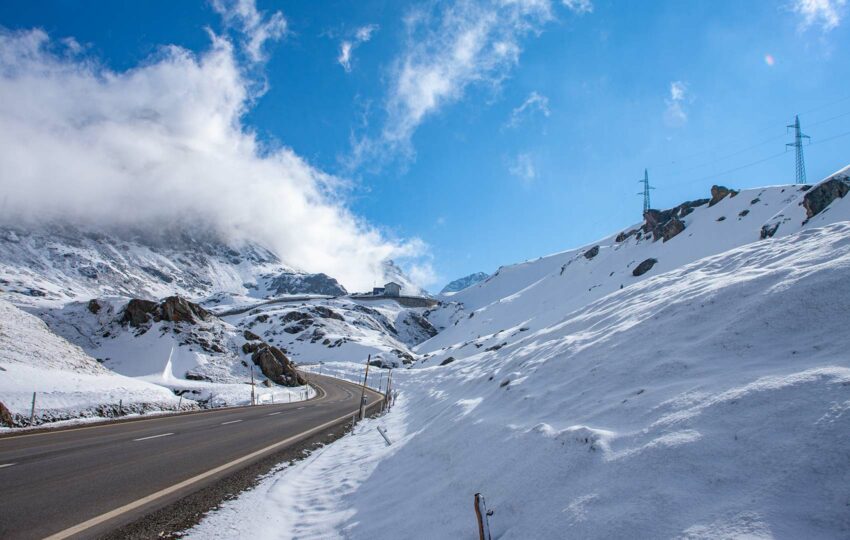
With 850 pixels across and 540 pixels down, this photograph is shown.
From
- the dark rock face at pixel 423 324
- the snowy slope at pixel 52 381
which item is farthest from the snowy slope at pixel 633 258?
the dark rock face at pixel 423 324

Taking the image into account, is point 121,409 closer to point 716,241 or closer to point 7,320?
point 7,320

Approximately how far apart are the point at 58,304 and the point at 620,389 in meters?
51.5

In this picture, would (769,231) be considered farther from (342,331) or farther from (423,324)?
(423,324)

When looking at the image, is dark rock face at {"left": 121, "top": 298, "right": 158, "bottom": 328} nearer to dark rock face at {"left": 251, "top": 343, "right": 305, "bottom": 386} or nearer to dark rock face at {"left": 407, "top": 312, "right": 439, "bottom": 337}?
dark rock face at {"left": 251, "top": 343, "right": 305, "bottom": 386}

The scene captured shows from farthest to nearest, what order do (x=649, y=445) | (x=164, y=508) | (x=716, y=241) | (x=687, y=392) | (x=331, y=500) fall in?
(x=716, y=241) < (x=331, y=500) < (x=164, y=508) < (x=687, y=392) < (x=649, y=445)

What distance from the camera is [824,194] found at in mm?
35094

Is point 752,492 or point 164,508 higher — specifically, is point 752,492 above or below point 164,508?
above

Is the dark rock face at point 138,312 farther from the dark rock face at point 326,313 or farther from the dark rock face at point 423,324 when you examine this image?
the dark rock face at point 423,324

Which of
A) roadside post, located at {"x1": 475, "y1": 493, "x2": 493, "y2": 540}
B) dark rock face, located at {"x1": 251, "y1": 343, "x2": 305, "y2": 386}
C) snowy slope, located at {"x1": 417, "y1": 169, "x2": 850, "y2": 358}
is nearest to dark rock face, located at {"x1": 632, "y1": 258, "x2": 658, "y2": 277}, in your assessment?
snowy slope, located at {"x1": 417, "y1": 169, "x2": 850, "y2": 358}

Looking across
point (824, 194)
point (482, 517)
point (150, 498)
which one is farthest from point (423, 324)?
point (482, 517)

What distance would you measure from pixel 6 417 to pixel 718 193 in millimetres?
84694

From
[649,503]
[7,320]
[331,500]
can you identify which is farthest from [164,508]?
[7,320]

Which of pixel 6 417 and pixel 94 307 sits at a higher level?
pixel 94 307

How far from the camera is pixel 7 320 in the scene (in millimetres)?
24672
